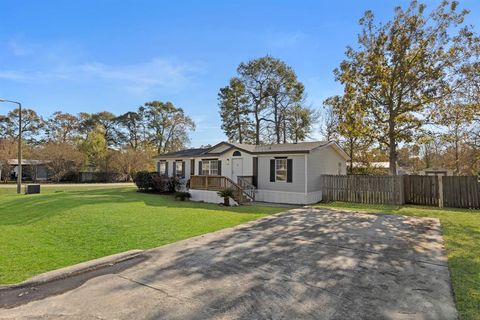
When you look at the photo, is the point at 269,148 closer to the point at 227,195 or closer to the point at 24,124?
the point at 227,195

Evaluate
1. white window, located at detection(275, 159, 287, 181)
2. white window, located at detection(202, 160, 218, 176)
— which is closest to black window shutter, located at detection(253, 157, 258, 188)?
white window, located at detection(275, 159, 287, 181)

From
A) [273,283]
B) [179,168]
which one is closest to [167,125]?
[179,168]

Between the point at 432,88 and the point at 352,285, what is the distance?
16202 millimetres

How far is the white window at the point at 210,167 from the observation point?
18.8 m

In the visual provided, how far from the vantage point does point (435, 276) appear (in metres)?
4.62

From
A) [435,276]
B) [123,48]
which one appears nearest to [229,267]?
[435,276]

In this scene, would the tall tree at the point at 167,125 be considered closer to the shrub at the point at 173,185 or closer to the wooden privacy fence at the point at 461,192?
the shrub at the point at 173,185

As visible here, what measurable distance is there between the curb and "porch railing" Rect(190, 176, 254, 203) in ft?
29.6

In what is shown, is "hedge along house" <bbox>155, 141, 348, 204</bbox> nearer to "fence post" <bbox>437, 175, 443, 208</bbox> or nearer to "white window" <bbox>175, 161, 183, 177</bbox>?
"white window" <bbox>175, 161, 183, 177</bbox>

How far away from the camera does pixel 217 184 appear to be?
15.7 m

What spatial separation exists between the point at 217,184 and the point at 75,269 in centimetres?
1086

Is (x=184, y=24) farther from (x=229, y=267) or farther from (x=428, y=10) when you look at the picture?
(x=428, y=10)

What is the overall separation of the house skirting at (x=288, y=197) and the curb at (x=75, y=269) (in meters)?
10.5

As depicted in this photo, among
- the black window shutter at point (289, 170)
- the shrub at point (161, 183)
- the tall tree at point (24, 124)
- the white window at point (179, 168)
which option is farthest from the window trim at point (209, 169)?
the tall tree at point (24, 124)
